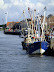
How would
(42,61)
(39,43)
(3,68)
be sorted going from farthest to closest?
(39,43) → (42,61) → (3,68)

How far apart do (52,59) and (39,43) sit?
3495mm

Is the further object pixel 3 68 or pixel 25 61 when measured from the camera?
pixel 25 61

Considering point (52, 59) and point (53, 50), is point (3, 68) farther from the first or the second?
point (53, 50)

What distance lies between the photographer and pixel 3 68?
139 feet

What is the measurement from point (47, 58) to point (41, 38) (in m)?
3.66

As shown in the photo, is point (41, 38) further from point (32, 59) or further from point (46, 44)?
point (32, 59)

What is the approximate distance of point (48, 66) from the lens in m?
43.8

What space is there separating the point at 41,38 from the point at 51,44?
2364 millimetres

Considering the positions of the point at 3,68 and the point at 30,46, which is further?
the point at 30,46

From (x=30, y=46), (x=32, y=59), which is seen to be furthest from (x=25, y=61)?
(x=30, y=46)

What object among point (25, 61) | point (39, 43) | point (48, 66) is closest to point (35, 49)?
point (39, 43)

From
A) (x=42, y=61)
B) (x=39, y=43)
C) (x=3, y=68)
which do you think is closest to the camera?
(x=3, y=68)

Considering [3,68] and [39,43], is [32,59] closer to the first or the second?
[39,43]

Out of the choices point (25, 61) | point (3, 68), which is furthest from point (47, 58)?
point (3, 68)
